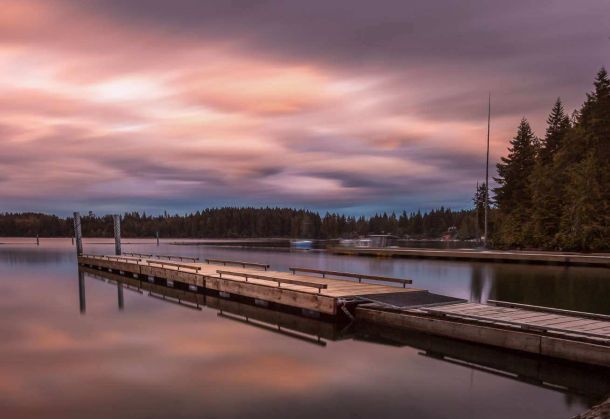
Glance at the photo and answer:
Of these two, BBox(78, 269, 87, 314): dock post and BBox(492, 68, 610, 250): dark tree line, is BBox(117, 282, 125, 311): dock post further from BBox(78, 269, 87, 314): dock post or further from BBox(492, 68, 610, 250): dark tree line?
BBox(492, 68, 610, 250): dark tree line

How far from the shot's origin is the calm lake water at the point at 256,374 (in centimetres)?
1062

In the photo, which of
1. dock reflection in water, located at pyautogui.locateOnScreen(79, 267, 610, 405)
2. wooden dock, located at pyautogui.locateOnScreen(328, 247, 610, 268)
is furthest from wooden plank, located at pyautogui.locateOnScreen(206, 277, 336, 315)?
wooden dock, located at pyautogui.locateOnScreen(328, 247, 610, 268)

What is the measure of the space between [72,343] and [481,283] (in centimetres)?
2373

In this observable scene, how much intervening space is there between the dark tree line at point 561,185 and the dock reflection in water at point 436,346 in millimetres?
33940

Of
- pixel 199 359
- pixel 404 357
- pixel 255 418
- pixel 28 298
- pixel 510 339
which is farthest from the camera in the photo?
pixel 28 298

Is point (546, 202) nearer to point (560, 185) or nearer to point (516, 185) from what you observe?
point (560, 185)

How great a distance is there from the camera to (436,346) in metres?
14.4

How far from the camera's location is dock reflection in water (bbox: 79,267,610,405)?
11086mm

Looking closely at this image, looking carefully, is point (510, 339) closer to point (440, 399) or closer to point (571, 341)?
point (571, 341)

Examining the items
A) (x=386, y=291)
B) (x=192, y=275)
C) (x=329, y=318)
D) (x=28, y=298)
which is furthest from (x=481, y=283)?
(x=28, y=298)

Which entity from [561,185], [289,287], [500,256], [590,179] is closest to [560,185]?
[561,185]

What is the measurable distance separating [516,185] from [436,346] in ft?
161

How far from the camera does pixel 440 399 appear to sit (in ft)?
35.8

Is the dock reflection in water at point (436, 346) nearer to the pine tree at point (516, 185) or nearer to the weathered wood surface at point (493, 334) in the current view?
the weathered wood surface at point (493, 334)
